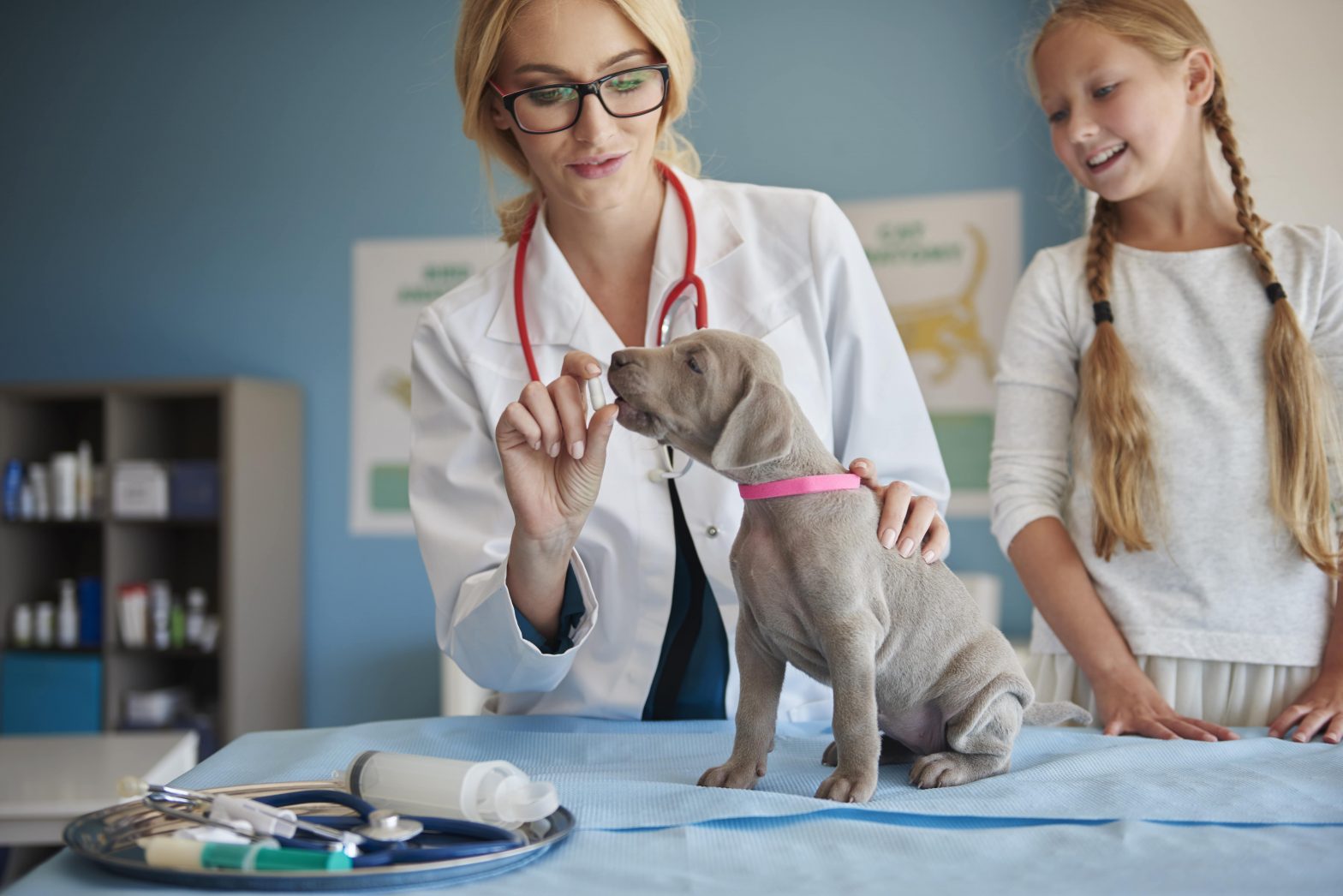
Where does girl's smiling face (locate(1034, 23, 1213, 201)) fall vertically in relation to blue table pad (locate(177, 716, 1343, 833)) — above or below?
above

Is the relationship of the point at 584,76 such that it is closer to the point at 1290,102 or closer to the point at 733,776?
the point at 733,776

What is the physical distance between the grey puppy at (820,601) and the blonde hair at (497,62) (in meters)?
0.54

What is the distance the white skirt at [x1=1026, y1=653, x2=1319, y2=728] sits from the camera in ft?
4.61

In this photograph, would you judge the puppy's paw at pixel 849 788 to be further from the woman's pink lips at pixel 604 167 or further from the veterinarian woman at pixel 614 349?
the woman's pink lips at pixel 604 167

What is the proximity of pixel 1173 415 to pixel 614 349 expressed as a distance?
745 mm

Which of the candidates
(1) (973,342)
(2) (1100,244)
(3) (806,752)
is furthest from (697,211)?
(1) (973,342)

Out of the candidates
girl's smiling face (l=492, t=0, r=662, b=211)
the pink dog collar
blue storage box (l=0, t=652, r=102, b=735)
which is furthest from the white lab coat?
blue storage box (l=0, t=652, r=102, b=735)

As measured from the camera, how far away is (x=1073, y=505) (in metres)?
1.51

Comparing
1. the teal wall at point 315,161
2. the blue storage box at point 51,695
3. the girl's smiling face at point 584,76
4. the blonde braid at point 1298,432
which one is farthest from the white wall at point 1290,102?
the blue storage box at point 51,695

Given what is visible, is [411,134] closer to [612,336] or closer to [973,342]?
[973,342]

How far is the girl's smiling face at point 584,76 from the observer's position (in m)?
1.29

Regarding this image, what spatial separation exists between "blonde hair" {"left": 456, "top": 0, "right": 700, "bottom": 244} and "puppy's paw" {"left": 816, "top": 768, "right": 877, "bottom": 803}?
2.85 feet

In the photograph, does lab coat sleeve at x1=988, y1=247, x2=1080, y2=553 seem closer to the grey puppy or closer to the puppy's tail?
the puppy's tail

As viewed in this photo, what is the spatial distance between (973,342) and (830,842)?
11.4 feet
